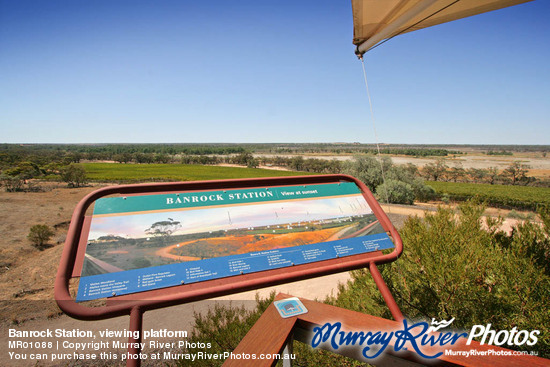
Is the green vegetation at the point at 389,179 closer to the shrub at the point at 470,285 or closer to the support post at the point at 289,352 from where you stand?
the shrub at the point at 470,285

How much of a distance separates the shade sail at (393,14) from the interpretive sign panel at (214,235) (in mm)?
1542

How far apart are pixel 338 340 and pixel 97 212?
131 cm

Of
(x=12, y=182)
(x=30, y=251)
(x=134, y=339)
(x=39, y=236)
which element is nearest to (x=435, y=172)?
(x=39, y=236)

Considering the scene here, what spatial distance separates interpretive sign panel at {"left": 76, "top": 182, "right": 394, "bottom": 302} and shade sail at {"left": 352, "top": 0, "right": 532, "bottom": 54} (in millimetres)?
1542

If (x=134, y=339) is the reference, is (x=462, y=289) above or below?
below

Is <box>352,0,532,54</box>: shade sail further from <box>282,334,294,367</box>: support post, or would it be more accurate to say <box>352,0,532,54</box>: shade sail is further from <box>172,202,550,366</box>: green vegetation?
<box>282,334,294,367</box>: support post

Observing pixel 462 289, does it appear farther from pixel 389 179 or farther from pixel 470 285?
pixel 389 179

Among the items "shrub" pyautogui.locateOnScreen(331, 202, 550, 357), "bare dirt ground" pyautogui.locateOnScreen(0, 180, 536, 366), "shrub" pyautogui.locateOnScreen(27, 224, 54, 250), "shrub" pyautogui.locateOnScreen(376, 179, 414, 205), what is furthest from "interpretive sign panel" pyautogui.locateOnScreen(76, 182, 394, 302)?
"shrub" pyautogui.locateOnScreen(27, 224, 54, 250)

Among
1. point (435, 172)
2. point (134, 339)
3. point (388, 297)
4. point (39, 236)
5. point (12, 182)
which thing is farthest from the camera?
point (435, 172)

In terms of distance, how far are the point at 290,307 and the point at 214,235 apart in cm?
54

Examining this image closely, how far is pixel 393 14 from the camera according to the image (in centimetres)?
228

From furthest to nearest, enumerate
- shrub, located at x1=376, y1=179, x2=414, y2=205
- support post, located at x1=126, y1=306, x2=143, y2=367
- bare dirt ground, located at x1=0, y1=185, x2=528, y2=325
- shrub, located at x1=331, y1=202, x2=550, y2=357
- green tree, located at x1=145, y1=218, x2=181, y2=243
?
shrub, located at x1=376, y1=179, x2=414, y2=205, bare dirt ground, located at x1=0, y1=185, x2=528, y2=325, shrub, located at x1=331, y1=202, x2=550, y2=357, green tree, located at x1=145, y1=218, x2=181, y2=243, support post, located at x1=126, y1=306, x2=143, y2=367

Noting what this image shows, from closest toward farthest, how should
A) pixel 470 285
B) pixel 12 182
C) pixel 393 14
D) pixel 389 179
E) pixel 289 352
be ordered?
pixel 289 352 → pixel 393 14 → pixel 470 285 → pixel 389 179 → pixel 12 182

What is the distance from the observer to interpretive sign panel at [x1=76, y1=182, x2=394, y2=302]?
122cm
